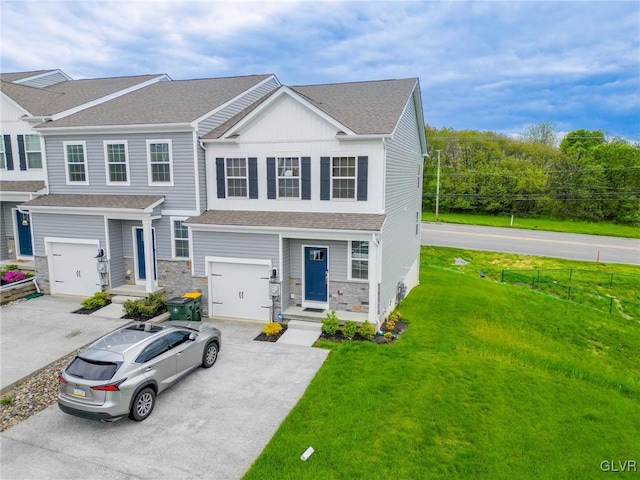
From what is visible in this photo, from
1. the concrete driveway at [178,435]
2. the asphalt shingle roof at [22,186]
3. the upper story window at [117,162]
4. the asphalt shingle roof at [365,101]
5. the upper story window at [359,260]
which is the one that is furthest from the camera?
the asphalt shingle roof at [22,186]

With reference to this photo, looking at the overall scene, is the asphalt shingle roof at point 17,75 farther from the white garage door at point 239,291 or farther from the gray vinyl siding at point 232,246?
the white garage door at point 239,291

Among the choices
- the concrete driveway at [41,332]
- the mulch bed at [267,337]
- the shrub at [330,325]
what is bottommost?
the mulch bed at [267,337]

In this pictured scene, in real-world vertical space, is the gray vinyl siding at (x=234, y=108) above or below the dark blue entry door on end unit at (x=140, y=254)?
above

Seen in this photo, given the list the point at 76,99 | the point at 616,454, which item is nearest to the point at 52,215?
the point at 76,99

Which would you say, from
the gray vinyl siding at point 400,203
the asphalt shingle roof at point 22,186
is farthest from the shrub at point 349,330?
the asphalt shingle roof at point 22,186

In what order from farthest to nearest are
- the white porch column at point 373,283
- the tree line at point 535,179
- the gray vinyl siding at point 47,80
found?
the tree line at point 535,179
the gray vinyl siding at point 47,80
the white porch column at point 373,283

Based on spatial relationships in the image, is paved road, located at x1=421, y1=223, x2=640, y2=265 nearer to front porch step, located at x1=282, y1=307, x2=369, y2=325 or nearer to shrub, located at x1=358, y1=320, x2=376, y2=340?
front porch step, located at x1=282, y1=307, x2=369, y2=325

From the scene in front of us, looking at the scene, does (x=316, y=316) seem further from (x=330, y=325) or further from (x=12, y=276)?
(x=12, y=276)
